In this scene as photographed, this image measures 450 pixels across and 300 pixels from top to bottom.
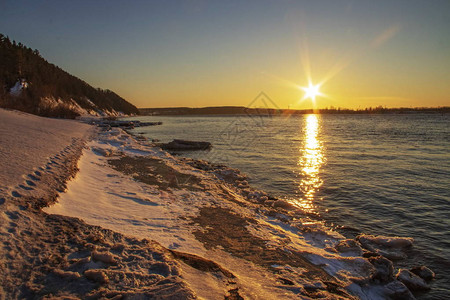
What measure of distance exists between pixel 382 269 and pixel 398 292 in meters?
0.52

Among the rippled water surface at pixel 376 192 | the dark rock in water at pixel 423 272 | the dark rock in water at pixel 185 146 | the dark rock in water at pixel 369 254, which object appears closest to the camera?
the dark rock in water at pixel 423 272

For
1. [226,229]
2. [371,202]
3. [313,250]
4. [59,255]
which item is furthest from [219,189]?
[59,255]

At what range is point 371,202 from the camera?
9.52 m

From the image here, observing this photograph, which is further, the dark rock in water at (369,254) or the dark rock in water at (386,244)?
the dark rock in water at (386,244)

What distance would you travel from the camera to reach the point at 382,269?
4.79 metres

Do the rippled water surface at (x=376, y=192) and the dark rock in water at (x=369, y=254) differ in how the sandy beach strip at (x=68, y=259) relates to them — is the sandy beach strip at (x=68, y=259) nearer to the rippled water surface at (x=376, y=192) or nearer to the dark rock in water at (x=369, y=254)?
the dark rock in water at (x=369, y=254)

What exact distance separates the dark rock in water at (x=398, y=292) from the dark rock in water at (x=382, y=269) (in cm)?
21

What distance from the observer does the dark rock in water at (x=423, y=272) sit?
5.07 metres

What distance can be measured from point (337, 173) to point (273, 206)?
7.69 m

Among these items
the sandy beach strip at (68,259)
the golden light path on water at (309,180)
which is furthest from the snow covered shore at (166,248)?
the golden light path on water at (309,180)

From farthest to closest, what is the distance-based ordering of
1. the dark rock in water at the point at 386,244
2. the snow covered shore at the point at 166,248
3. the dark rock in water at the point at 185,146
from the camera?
the dark rock in water at the point at 185,146
the dark rock in water at the point at 386,244
the snow covered shore at the point at 166,248

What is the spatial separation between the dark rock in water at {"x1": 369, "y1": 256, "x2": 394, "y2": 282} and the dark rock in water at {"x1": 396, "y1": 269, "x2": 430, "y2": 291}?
0.80ft

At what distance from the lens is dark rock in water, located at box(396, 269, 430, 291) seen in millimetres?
4730

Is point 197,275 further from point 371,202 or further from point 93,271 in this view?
point 371,202
